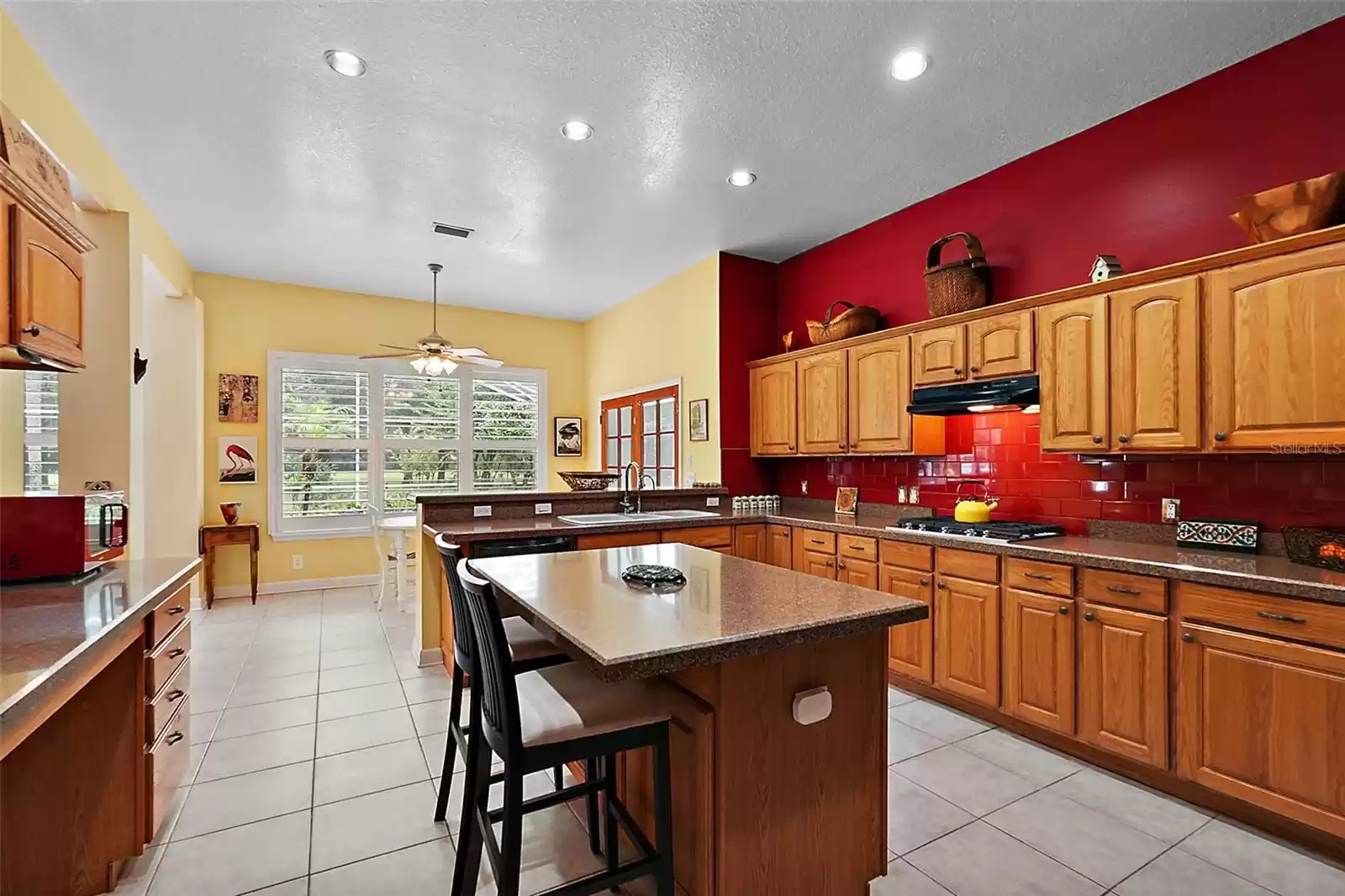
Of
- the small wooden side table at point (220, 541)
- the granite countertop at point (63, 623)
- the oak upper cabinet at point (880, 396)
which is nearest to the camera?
the granite countertop at point (63, 623)

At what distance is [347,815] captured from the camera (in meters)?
2.25

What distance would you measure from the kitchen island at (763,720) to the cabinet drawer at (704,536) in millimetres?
2190

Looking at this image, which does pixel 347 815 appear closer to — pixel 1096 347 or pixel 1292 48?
pixel 1096 347

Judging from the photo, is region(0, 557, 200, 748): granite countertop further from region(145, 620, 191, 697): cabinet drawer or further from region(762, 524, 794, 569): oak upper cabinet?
region(762, 524, 794, 569): oak upper cabinet

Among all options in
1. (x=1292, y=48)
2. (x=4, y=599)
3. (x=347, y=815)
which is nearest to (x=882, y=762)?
(x=347, y=815)

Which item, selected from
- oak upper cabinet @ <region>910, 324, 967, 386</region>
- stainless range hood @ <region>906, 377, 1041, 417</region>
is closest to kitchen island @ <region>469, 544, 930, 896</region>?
stainless range hood @ <region>906, 377, 1041, 417</region>

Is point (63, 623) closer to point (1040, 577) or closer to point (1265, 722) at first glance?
point (1040, 577)

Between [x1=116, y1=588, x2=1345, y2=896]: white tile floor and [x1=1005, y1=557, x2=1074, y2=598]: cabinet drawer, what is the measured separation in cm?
72

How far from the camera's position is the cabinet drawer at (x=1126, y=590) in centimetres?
237

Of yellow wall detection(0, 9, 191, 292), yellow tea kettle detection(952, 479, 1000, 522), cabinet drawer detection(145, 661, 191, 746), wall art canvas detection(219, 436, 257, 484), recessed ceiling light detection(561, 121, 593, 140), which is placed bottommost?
cabinet drawer detection(145, 661, 191, 746)

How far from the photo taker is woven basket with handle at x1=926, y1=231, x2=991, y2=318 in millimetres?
3494

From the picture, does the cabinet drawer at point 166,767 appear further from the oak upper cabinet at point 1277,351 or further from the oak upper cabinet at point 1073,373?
the oak upper cabinet at point 1277,351

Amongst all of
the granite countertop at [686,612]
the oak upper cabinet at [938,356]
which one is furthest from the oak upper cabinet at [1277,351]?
the granite countertop at [686,612]

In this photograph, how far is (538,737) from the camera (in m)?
1.47
